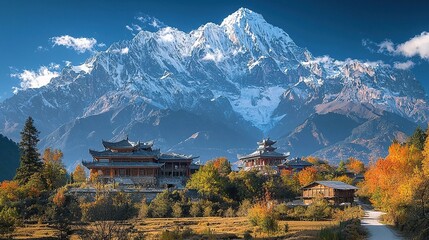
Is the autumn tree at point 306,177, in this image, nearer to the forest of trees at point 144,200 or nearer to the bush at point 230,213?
the forest of trees at point 144,200

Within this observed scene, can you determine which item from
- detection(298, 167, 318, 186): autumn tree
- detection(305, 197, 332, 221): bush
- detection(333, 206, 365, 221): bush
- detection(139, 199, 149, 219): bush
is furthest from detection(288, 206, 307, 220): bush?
detection(298, 167, 318, 186): autumn tree

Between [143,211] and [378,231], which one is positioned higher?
[143,211]

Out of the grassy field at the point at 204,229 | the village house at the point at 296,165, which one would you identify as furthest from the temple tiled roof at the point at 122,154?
the village house at the point at 296,165

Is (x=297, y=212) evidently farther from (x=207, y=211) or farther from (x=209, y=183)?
(x=209, y=183)

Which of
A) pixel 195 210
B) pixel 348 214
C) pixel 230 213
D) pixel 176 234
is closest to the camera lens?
pixel 176 234

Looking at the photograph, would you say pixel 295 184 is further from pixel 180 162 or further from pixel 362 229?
pixel 362 229

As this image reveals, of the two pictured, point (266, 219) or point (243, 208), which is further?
point (243, 208)

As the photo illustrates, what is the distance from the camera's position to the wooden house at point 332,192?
92.3 m

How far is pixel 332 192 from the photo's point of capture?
9306 cm

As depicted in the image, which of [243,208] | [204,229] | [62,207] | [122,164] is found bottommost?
[204,229]

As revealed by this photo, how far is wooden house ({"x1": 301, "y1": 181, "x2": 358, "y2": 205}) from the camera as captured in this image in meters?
92.3

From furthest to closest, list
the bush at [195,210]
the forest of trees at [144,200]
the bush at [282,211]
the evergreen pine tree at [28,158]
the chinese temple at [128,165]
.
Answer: the chinese temple at [128,165] → the evergreen pine tree at [28,158] → the bush at [195,210] → the bush at [282,211] → the forest of trees at [144,200]

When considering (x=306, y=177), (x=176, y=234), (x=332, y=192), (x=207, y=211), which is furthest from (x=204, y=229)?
(x=306, y=177)

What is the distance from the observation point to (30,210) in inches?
3120
